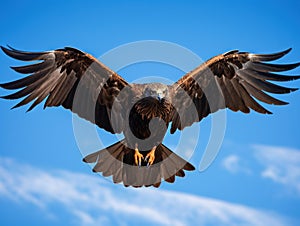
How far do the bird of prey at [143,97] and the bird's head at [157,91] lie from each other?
0.02 metres

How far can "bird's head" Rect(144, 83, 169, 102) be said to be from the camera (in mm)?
11719

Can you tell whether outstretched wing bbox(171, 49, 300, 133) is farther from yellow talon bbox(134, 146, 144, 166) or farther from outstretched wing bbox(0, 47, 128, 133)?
outstretched wing bbox(0, 47, 128, 133)

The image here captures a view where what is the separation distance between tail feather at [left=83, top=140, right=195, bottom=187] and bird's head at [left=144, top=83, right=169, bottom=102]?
1.26 m

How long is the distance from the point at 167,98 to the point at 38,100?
244cm

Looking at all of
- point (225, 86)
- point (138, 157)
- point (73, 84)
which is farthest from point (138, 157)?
point (225, 86)

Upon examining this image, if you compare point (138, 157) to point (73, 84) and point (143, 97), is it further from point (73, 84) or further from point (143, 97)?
point (73, 84)

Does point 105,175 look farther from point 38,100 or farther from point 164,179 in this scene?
point 38,100

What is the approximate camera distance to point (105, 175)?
12.3m

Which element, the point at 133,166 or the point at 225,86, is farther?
the point at 225,86

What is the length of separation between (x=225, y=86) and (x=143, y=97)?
1909 millimetres

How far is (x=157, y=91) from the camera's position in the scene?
11766mm

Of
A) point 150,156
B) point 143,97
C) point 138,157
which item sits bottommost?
point 138,157

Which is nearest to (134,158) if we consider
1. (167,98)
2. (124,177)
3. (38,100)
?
(124,177)

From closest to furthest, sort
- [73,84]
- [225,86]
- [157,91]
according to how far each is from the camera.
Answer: [157,91] → [73,84] → [225,86]
